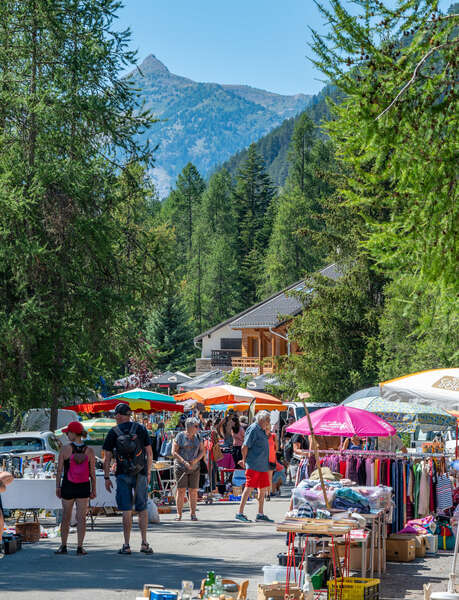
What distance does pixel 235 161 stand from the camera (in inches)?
7805

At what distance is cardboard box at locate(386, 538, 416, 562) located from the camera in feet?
40.8

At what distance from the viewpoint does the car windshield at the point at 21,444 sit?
67.3 feet

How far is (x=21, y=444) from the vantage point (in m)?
21.0

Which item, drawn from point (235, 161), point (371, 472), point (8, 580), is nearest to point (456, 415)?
point (371, 472)

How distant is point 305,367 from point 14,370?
→ 1728cm

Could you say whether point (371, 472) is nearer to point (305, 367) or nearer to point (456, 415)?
point (456, 415)

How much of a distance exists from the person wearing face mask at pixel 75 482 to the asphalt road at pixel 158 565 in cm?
37

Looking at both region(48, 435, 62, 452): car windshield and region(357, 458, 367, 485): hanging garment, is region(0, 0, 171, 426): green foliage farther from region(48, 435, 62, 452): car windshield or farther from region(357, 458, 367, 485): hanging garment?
region(357, 458, 367, 485): hanging garment

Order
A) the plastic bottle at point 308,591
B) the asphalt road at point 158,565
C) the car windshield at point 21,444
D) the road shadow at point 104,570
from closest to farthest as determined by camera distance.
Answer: the plastic bottle at point 308,591, the asphalt road at point 158,565, the road shadow at point 104,570, the car windshield at point 21,444

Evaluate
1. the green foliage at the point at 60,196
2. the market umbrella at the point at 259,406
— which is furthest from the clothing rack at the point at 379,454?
the market umbrella at the point at 259,406

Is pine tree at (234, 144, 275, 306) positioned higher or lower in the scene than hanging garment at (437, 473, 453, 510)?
higher

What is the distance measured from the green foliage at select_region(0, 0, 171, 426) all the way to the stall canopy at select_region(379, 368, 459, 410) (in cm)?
981

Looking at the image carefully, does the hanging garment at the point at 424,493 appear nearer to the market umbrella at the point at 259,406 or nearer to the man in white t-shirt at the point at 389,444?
the man in white t-shirt at the point at 389,444

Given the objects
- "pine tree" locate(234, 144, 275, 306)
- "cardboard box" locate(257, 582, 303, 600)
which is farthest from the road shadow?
"pine tree" locate(234, 144, 275, 306)
